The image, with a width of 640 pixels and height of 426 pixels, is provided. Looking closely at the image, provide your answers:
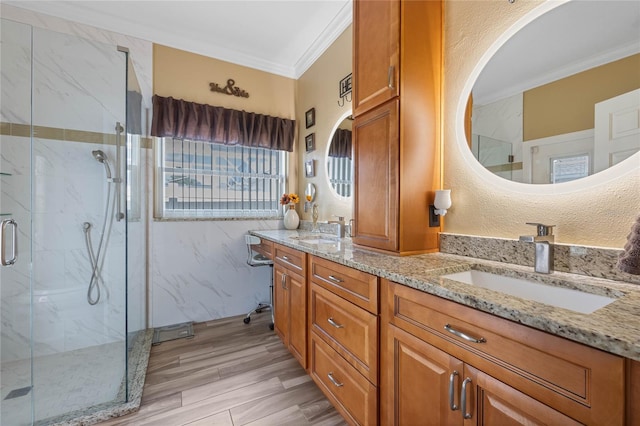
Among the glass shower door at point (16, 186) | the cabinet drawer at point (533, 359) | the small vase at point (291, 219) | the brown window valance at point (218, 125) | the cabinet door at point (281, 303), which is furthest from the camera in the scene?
the small vase at point (291, 219)

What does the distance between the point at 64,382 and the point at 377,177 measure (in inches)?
94.1

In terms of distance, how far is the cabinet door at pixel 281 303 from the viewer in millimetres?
1976

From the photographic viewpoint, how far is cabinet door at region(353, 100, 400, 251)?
1396mm

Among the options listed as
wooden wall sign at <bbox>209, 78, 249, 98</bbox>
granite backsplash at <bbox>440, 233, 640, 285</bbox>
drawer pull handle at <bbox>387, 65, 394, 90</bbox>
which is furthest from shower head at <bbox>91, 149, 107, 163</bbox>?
granite backsplash at <bbox>440, 233, 640, 285</bbox>

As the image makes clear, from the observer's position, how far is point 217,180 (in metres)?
2.88

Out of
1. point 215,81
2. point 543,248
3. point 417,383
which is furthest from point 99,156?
point 543,248

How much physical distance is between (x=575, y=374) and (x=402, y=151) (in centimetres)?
106

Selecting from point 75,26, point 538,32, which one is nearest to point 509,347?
point 538,32

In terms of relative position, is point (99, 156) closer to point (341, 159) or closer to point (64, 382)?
point (64, 382)

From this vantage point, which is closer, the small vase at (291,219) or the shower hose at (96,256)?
the shower hose at (96,256)

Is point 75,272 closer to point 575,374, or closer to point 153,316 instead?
point 153,316

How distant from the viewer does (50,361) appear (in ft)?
6.27

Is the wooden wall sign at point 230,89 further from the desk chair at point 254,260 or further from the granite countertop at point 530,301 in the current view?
the granite countertop at point 530,301

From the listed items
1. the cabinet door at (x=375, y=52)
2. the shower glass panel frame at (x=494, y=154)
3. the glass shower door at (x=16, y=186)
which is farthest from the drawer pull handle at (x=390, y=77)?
the glass shower door at (x=16, y=186)
